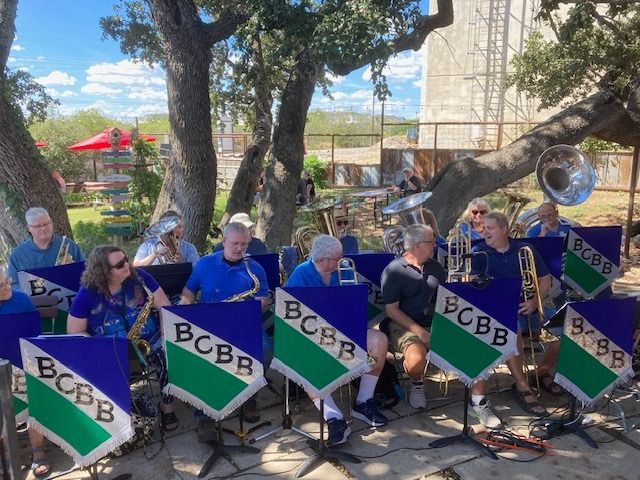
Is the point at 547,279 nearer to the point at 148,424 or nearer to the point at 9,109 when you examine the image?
the point at 148,424

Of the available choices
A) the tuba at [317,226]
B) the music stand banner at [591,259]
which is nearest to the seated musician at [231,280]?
the tuba at [317,226]

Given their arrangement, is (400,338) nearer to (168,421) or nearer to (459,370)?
(459,370)

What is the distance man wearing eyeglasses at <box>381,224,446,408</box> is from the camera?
13.5 feet

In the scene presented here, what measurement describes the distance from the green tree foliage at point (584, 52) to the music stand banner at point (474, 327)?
4200mm

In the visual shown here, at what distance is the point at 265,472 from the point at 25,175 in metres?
4.67

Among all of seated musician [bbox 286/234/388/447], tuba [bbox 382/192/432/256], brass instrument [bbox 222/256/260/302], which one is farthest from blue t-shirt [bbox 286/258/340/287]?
tuba [bbox 382/192/432/256]

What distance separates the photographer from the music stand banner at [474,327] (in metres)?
3.60

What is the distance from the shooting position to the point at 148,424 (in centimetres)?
377

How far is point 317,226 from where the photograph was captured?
18.5 ft

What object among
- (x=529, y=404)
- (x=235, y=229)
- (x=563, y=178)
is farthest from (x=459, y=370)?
(x=563, y=178)

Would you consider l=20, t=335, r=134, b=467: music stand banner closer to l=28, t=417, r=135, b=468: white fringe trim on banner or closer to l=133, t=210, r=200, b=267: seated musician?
l=28, t=417, r=135, b=468: white fringe trim on banner

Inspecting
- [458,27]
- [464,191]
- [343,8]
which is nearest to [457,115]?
[458,27]

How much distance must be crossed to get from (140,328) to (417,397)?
2182 millimetres

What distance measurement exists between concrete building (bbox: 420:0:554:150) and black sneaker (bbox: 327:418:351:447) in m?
25.5
